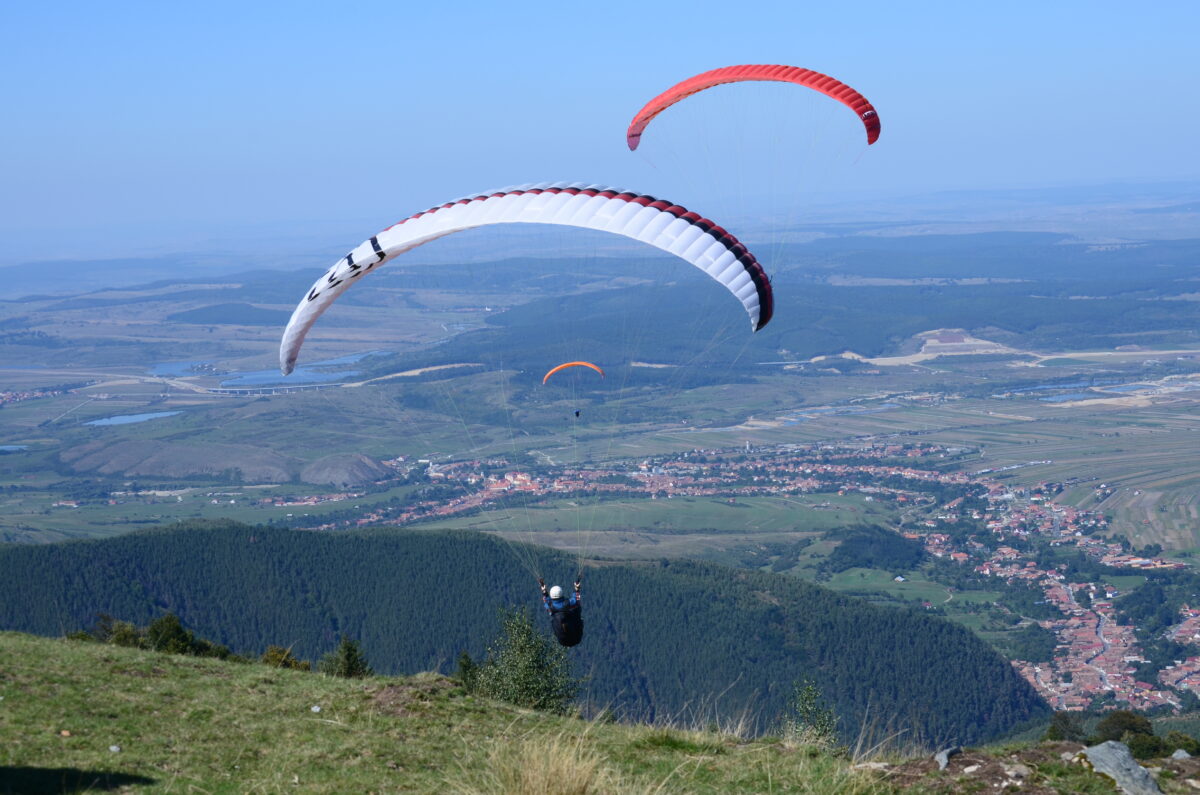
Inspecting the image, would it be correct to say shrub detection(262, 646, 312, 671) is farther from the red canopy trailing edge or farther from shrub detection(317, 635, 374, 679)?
the red canopy trailing edge

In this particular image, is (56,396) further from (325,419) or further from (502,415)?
(502,415)

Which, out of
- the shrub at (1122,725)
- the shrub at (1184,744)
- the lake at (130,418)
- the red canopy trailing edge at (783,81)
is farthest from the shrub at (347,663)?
the lake at (130,418)

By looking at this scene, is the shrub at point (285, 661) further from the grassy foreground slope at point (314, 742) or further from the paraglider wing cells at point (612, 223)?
the paraglider wing cells at point (612, 223)

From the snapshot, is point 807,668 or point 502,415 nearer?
point 807,668

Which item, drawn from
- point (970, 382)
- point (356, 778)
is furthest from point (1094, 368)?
point (356, 778)

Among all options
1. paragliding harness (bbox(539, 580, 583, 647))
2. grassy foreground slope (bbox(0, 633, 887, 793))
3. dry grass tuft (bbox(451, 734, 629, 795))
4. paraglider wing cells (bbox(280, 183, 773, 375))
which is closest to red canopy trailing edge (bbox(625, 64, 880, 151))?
paraglider wing cells (bbox(280, 183, 773, 375))

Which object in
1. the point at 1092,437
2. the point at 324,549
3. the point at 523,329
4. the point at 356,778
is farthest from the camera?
the point at 523,329

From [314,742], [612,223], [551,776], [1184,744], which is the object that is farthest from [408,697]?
[1184,744]
